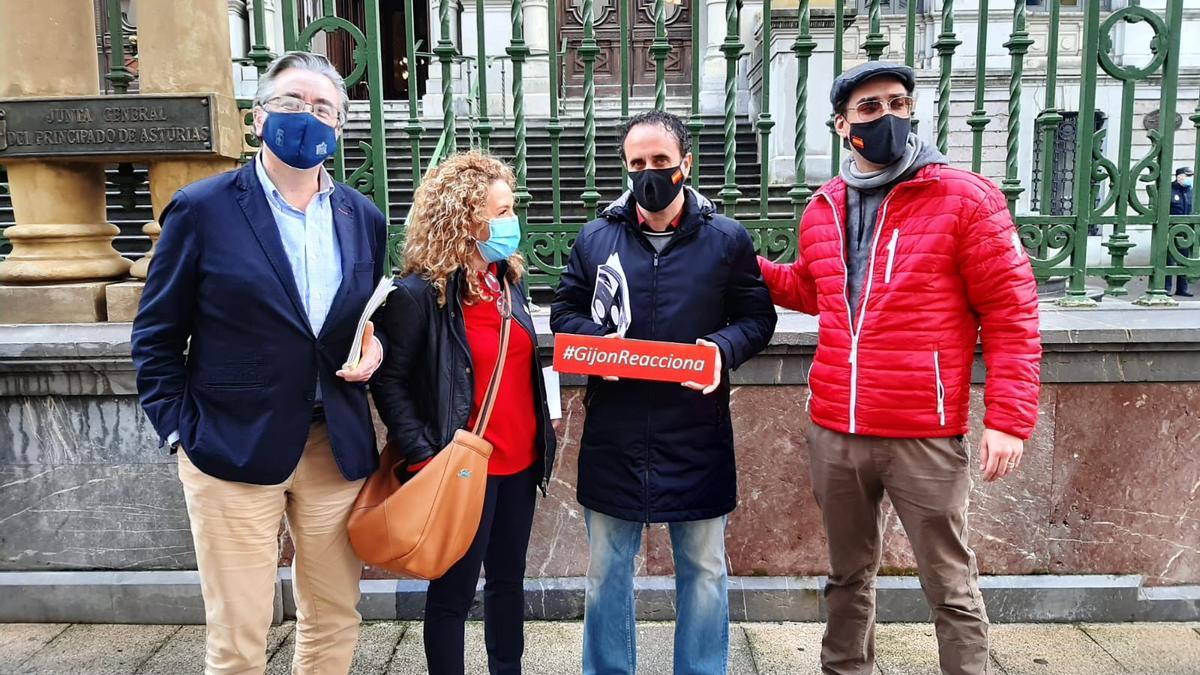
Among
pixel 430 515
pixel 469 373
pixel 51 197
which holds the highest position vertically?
pixel 51 197

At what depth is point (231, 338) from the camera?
2377 mm

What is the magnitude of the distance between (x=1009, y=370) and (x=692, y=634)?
4.55 ft

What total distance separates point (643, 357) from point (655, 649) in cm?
168

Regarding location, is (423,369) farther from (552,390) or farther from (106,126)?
(106,126)

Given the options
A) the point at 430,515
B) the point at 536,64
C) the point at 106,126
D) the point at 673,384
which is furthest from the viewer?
the point at 536,64

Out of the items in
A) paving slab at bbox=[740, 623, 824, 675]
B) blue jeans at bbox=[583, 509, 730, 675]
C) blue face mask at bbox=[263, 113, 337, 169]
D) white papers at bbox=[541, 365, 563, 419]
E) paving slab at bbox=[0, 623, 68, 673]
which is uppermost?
blue face mask at bbox=[263, 113, 337, 169]

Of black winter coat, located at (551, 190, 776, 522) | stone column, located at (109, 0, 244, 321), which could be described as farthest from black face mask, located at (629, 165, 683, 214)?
stone column, located at (109, 0, 244, 321)

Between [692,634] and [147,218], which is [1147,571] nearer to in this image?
[692,634]

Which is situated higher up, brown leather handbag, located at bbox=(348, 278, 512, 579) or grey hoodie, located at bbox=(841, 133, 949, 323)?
grey hoodie, located at bbox=(841, 133, 949, 323)

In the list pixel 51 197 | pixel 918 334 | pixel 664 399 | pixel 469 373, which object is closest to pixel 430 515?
pixel 469 373

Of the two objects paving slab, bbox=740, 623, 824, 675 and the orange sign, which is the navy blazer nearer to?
the orange sign

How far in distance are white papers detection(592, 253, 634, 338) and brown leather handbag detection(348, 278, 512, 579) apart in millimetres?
615

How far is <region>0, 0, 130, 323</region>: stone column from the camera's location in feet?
12.9

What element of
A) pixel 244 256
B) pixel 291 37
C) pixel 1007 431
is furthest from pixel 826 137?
pixel 244 256
